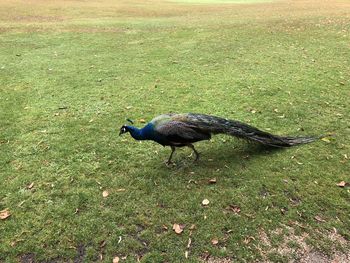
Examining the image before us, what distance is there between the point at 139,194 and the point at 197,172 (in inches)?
38.3

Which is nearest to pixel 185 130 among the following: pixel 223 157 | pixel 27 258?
pixel 223 157

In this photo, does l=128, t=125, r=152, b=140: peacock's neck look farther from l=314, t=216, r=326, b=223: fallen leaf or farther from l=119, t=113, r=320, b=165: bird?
l=314, t=216, r=326, b=223: fallen leaf

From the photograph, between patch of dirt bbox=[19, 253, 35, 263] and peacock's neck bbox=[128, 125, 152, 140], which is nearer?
patch of dirt bbox=[19, 253, 35, 263]

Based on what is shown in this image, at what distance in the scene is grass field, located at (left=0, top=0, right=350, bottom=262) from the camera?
415cm

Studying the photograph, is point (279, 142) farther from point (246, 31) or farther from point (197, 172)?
point (246, 31)

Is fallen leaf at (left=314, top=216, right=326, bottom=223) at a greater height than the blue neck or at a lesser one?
lesser

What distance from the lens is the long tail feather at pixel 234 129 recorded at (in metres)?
5.17

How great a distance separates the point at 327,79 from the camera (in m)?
9.03

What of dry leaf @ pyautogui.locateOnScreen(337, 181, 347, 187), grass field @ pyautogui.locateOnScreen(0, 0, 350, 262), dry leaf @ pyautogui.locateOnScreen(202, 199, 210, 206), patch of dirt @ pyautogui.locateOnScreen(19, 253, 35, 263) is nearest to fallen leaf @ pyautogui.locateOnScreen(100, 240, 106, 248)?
grass field @ pyautogui.locateOnScreen(0, 0, 350, 262)

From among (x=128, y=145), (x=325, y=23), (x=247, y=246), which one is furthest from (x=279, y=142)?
(x=325, y=23)

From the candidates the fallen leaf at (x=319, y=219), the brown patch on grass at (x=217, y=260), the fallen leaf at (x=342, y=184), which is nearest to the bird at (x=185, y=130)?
the fallen leaf at (x=342, y=184)

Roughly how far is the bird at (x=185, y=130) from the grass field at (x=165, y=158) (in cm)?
41

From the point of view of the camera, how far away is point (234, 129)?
530 centimetres

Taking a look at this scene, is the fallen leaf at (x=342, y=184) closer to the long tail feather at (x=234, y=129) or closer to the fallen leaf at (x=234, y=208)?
the long tail feather at (x=234, y=129)
